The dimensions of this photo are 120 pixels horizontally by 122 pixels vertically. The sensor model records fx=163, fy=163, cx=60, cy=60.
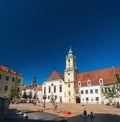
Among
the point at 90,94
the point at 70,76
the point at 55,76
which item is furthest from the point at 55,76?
the point at 90,94

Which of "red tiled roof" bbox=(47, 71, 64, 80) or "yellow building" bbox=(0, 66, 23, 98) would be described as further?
"red tiled roof" bbox=(47, 71, 64, 80)

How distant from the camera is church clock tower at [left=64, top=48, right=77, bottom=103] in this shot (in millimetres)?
71062

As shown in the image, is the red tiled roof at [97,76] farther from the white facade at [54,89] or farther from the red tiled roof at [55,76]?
the red tiled roof at [55,76]

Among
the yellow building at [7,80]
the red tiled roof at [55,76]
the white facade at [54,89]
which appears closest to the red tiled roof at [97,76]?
the white facade at [54,89]

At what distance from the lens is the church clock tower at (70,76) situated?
71062 millimetres

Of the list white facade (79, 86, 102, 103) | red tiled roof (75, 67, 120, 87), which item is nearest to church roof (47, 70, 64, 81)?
red tiled roof (75, 67, 120, 87)

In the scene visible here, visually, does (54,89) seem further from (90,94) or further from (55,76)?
(90,94)

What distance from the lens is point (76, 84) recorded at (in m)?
70.8

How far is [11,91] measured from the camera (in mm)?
57875

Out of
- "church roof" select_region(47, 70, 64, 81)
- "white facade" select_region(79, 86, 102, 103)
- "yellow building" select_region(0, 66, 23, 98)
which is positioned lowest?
"white facade" select_region(79, 86, 102, 103)

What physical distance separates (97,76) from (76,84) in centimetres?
974

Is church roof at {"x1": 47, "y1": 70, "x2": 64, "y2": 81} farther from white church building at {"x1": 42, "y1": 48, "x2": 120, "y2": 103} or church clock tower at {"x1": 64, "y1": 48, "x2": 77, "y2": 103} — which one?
church clock tower at {"x1": 64, "y1": 48, "x2": 77, "y2": 103}

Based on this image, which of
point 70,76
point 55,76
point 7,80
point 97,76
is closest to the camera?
point 7,80

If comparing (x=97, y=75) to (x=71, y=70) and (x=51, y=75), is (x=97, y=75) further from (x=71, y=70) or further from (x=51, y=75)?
(x=51, y=75)
